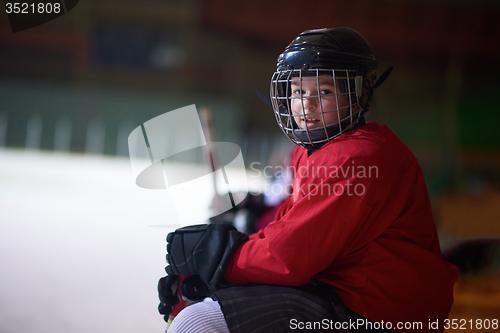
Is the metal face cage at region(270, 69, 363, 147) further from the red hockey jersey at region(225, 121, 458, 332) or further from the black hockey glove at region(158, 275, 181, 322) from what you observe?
the black hockey glove at region(158, 275, 181, 322)

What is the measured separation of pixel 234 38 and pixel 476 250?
4550 millimetres

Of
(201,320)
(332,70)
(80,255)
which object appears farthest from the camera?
(80,255)

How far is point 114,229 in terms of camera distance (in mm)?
3254

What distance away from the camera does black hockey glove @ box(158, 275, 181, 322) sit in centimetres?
107

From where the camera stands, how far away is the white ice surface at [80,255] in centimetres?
171

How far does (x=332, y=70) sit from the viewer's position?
39.2 inches

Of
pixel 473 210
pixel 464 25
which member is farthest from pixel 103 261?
pixel 464 25

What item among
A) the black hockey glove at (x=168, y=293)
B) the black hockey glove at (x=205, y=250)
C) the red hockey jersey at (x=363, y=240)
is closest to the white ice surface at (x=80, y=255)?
the black hockey glove at (x=168, y=293)

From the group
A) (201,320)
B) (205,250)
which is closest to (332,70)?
(205,250)

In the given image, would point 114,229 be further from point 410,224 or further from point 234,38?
point 234,38

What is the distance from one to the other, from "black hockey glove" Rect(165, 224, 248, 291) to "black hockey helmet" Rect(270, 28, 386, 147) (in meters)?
0.30

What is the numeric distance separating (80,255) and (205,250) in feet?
6.12

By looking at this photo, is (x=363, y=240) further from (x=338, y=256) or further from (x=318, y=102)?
(x=318, y=102)

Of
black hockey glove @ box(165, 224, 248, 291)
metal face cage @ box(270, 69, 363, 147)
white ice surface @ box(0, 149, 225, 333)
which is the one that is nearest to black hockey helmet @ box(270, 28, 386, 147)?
metal face cage @ box(270, 69, 363, 147)
